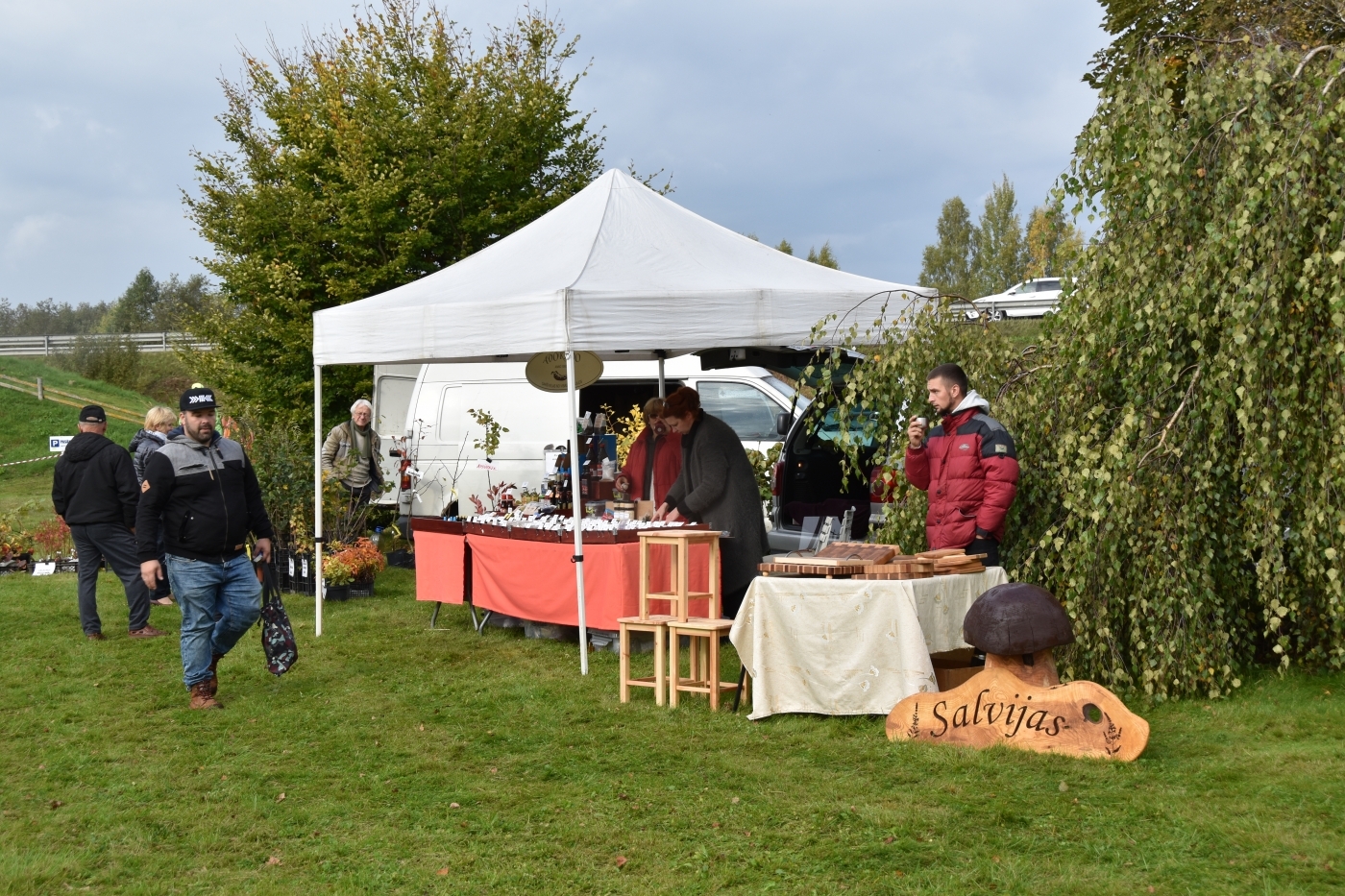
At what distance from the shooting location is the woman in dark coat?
8.20 meters

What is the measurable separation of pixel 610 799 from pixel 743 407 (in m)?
8.08

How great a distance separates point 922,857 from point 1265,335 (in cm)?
294

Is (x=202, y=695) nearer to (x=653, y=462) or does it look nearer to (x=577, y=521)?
(x=577, y=521)

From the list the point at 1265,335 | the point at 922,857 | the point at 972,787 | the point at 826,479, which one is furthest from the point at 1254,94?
the point at 826,479

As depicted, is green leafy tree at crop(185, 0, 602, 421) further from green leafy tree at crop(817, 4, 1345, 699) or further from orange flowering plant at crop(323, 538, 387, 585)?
green leafy tree at crop(817, 4, 1345, 699)

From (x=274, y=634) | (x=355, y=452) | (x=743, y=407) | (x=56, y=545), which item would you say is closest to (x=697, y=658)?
(x=274, y=634)

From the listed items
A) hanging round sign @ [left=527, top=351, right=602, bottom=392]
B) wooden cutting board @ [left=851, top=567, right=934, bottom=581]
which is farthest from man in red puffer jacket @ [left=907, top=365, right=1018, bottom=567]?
hanging round sign @ [left=527, top=351, right=602, bottom=392]

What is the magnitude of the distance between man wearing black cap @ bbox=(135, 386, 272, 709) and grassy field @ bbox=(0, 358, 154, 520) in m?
16.0

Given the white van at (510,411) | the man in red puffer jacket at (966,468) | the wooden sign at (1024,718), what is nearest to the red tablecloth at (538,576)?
the man in red puffer jacket at (966,468)

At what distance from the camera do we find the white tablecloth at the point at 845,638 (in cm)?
624

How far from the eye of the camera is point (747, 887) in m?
4.36

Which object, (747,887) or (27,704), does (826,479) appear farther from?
(747,887)

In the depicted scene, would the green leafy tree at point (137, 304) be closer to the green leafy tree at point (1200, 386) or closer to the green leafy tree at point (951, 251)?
the green leafy tree at point (951, 251)

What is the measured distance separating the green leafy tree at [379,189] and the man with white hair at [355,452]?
17.3 feet
